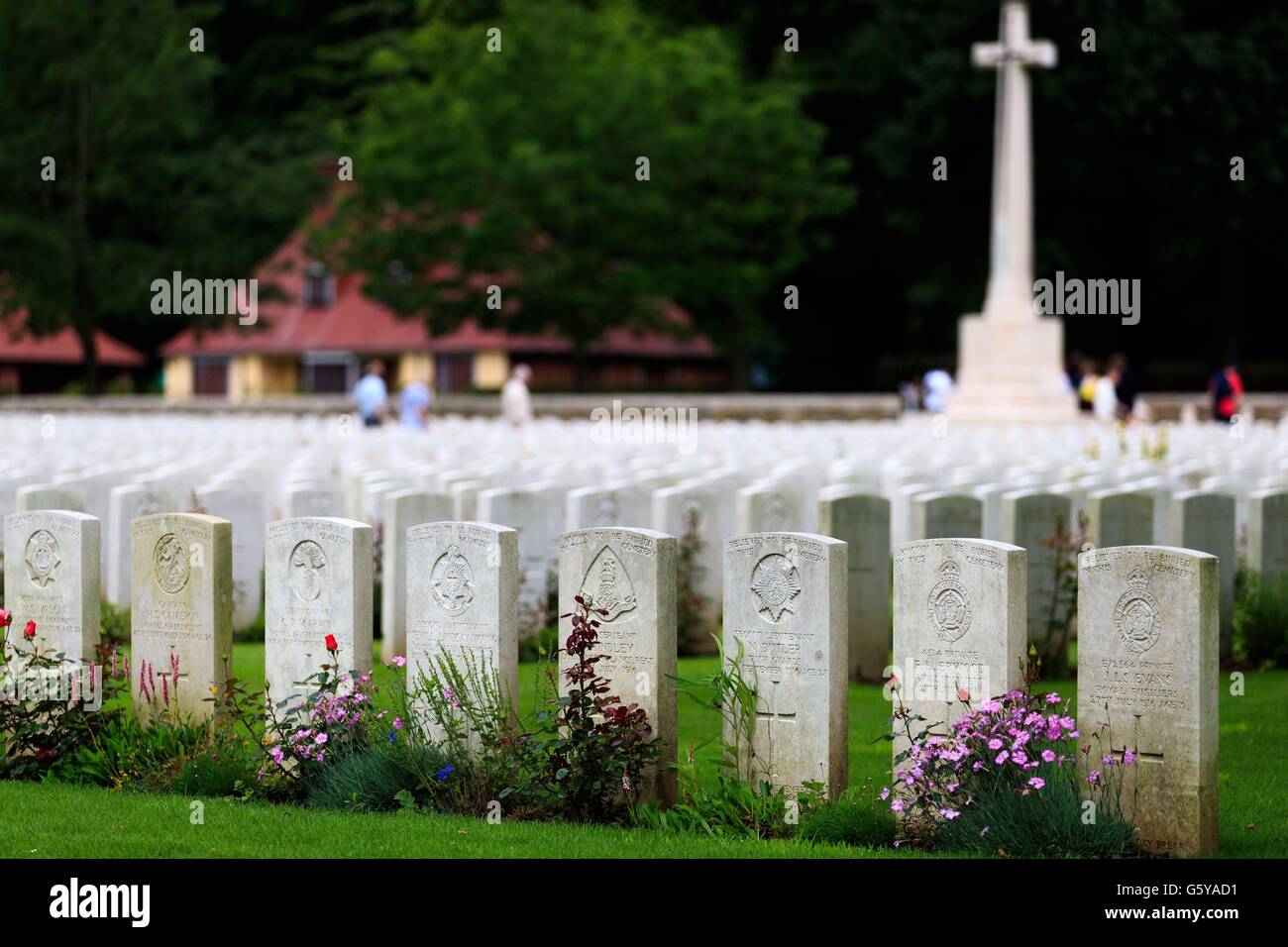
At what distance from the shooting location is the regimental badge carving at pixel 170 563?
284 inches

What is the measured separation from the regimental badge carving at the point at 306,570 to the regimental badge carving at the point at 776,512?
15.9 ft

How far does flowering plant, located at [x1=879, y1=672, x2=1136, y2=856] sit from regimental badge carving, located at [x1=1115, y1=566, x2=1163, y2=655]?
309mm

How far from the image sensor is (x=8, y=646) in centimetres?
732

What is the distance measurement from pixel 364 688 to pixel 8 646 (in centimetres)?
157

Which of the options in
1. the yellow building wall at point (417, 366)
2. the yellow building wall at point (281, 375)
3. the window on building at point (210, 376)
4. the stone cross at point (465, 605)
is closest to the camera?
the stone cross at point (465, 605)

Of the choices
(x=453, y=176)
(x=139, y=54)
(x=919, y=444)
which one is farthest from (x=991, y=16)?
(x=919, y=444)

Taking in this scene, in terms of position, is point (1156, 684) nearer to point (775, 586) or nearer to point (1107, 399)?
point (775, 586)

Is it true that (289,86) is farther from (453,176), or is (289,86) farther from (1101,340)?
(1101,340)

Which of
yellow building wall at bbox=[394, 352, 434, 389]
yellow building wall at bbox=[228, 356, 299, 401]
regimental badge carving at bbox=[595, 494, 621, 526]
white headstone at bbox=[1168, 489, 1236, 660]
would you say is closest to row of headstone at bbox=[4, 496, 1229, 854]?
white headstone at bbox=[1168, 489, 1236, 660]

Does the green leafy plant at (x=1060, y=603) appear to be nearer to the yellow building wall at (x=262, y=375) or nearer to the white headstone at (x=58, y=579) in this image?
the white headstone at (x=58, y=579)

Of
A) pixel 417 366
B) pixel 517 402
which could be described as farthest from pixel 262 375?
pixel 517 402

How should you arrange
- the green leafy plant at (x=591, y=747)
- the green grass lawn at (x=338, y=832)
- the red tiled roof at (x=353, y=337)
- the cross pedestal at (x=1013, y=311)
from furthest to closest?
the red tiled roof at (x=353, y=337) < the cross pedestal at (x=1013, y=311) < the green leafy plant at (x=591, y=747) < the green grass lawn at (x=338, y=832)

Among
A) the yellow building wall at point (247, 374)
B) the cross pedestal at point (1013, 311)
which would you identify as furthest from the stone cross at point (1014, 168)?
the yellow building wall at point (247, 374)

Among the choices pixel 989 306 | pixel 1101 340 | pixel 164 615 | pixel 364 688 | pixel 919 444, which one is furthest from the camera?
pixel 1101 340
